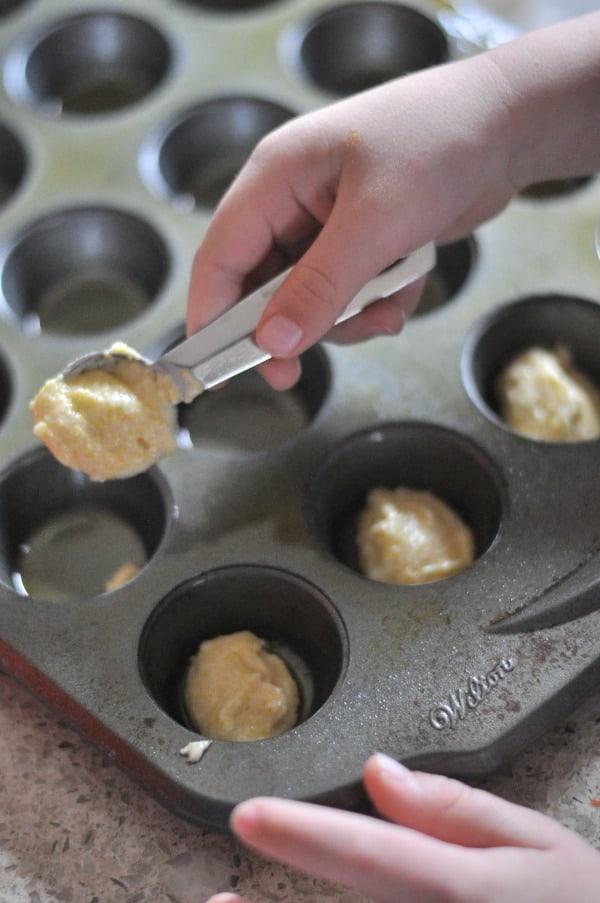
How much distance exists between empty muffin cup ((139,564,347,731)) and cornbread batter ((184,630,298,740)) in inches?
1.0

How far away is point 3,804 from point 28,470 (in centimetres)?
48

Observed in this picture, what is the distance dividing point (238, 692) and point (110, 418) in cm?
39

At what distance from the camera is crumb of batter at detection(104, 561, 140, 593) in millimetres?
1441

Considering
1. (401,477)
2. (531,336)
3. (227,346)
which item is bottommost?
(401,477)

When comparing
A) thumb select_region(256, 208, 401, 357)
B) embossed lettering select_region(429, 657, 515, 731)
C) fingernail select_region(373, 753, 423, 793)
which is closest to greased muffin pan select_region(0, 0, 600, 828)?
embossed lettering select_region(429, 657, 515, 731)

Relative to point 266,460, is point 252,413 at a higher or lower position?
lower

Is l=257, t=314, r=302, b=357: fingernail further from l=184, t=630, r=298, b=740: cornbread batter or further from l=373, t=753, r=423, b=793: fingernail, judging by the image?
l=373, t=753, r=423, b=793: fingernail

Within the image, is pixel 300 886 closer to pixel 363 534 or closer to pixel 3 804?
pixel 3 804

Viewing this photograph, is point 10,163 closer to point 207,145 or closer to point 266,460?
point 207,145

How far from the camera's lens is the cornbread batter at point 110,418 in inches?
53.1

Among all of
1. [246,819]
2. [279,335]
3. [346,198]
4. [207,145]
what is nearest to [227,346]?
[279,335]

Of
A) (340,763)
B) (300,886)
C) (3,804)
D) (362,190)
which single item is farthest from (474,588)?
(3,804)

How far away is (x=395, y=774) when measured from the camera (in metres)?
0.99

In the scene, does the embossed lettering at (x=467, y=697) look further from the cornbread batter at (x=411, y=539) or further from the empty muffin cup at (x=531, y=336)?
the empty muffin cup at (x=531, y=336)
